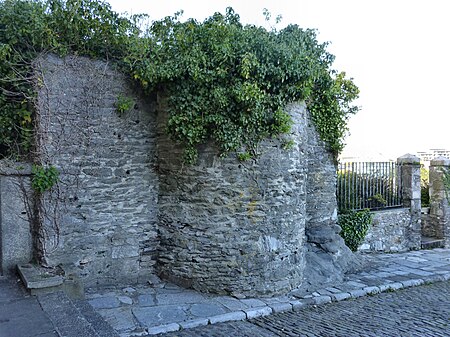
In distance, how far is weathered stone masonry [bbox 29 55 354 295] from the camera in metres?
5.97

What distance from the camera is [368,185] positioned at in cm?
1061

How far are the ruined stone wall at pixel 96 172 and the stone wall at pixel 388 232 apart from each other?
577 cm

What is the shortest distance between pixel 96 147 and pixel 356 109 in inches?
220

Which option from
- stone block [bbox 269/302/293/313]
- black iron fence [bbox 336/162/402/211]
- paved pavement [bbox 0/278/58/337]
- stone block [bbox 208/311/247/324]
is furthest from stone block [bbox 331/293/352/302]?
paved pavement [bbox 0/278/58/337]

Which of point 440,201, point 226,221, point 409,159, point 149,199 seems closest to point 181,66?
point 149,199

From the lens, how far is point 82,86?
20.0ft

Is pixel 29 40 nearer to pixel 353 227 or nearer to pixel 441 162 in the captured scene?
pixel 353 227

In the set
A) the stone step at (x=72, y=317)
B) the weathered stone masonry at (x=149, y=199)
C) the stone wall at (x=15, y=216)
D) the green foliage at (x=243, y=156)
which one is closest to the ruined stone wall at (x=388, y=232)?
the weathered stone masonry at (x=149, y=199)

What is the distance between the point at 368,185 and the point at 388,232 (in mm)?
1310

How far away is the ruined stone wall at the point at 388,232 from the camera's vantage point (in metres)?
10.2

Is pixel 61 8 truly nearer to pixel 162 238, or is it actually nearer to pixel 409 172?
pixel 162 238

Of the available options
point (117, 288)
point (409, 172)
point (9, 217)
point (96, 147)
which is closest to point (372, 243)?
point (409, 172)

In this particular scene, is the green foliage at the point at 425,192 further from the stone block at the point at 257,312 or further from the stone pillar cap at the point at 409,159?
the stone block at the point at 257,312

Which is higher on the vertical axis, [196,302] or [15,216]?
[15,216]
